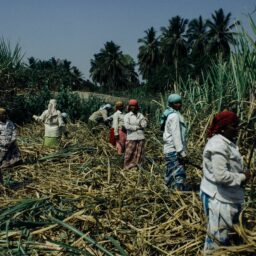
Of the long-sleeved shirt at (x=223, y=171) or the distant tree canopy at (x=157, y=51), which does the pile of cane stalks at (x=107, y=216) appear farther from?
the distant tree canopy at (x=157, y=51)

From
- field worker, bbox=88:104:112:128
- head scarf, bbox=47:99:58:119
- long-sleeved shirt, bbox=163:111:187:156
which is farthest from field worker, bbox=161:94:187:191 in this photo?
field worker, bbox=88:104:112:128

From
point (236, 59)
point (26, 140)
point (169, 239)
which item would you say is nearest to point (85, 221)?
point (169, 239)

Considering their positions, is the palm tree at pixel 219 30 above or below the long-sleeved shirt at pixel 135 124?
above

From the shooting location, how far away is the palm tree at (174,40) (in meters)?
48.7

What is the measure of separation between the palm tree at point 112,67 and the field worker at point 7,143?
43825 mm

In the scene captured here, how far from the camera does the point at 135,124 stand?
6.52 meters

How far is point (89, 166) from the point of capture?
6.66 m

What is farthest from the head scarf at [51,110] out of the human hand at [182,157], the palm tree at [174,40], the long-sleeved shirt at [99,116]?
the palm tree at [174,40]

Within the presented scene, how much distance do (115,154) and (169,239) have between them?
4030 millimetres

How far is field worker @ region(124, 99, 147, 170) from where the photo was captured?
651cm

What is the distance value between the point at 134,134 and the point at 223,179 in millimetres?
3725

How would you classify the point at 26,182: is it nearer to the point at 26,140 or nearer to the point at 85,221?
the point at 85,221

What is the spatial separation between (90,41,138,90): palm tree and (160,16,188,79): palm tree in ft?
16.9

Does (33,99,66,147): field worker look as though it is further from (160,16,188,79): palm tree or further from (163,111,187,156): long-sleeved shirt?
(160,16,188,79): palm tree
